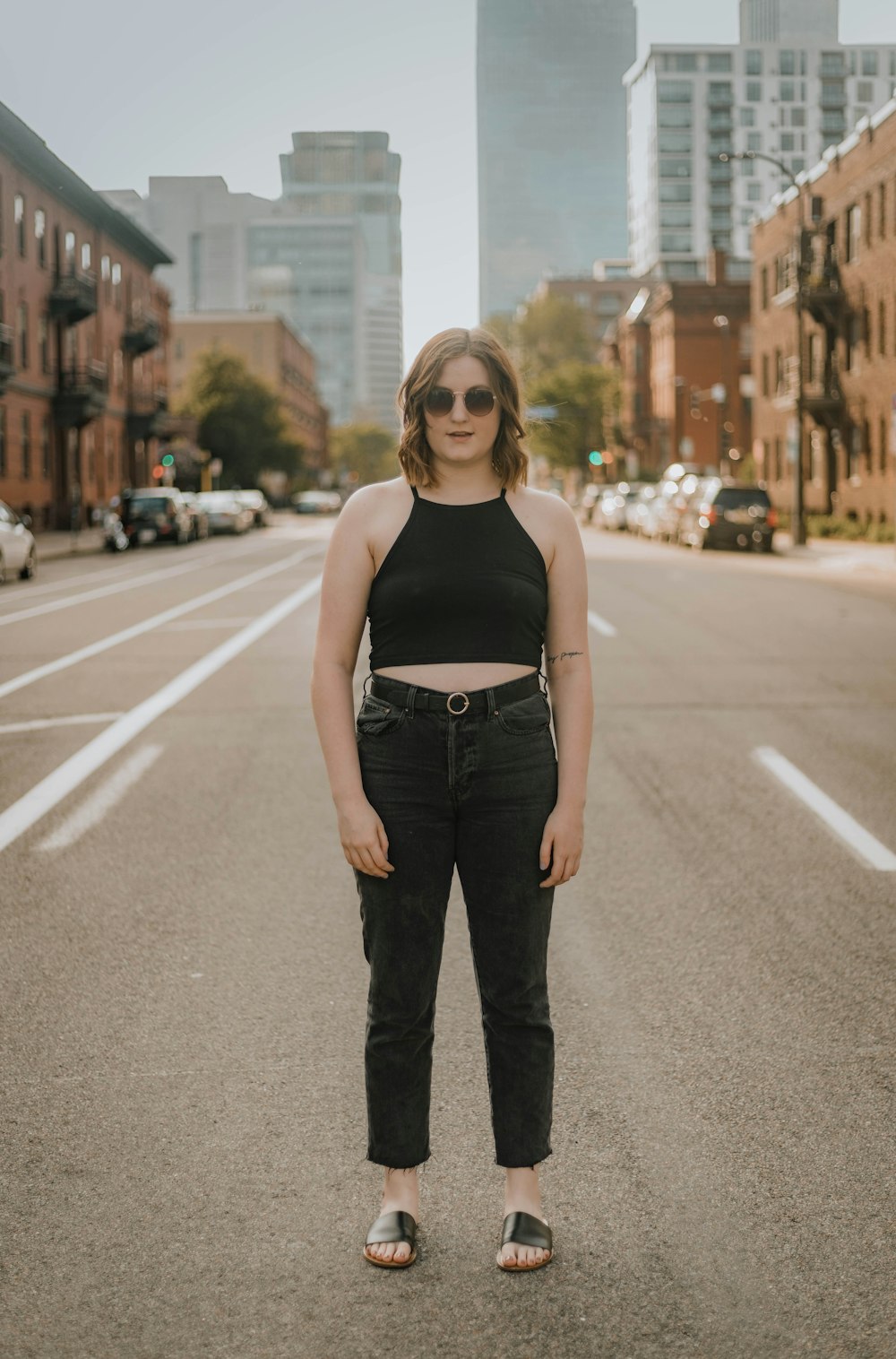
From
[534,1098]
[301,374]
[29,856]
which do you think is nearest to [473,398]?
[534,1098]

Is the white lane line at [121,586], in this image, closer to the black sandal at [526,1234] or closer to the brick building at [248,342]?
the black sandal at [526,1234]

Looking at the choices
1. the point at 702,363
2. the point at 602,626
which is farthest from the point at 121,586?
the point at 702,363

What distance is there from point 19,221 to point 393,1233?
2115 inches

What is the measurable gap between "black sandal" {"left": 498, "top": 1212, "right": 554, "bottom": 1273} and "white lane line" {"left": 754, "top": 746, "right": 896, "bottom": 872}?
4084 millimetres

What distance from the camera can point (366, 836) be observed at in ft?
11.0

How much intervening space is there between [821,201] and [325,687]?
5350 cm

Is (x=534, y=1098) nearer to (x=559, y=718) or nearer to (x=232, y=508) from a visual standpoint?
(x=559, y=718)

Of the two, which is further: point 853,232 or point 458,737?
point 853,232

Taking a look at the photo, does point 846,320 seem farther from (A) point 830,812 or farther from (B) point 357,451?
(B) point 357,451

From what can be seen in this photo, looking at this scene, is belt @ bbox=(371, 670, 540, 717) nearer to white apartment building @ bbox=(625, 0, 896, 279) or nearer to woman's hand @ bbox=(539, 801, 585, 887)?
woman's hand @ bbox=(539, 801, 585, 887)

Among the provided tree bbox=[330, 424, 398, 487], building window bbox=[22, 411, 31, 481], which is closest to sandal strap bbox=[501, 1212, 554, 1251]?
building window bbox=[22, 411, 31, 481]

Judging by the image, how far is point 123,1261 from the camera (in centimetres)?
341

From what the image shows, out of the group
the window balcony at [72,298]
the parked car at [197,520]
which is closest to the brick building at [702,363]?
the parked car at [197,520]

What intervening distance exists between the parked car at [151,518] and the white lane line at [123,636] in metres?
16.5
